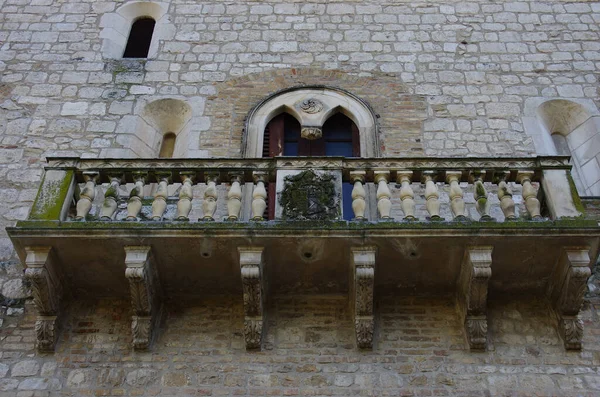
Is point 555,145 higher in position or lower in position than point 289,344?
higher

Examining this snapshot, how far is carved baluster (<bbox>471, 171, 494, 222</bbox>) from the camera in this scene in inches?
290

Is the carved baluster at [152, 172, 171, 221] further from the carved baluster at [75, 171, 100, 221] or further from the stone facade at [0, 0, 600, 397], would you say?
the stone facade at [0, 0, 600, 397]

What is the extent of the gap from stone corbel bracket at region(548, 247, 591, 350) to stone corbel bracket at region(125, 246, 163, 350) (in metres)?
3.90

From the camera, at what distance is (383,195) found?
756cm

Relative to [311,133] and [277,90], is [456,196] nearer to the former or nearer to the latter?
[311,133]

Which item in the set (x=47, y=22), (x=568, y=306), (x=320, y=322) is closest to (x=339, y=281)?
(x=320, y=322)

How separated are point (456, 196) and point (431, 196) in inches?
9.8

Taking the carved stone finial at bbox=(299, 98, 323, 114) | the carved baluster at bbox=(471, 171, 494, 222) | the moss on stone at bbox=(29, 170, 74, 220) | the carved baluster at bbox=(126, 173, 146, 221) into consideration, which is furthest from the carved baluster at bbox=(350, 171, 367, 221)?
the moss on stone at bbox=(29, 170, 74, 220)

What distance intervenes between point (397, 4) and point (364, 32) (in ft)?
2.89

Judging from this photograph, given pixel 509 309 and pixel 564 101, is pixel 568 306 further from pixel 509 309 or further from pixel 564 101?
pixel 564 101

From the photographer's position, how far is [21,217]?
880 cm

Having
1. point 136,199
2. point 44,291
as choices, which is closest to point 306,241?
point 136,199

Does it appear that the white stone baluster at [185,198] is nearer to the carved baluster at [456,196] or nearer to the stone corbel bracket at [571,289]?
the carved baluster at [456,196]

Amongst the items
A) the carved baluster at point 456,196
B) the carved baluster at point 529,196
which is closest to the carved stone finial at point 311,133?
the carved baluster at point 456,196
